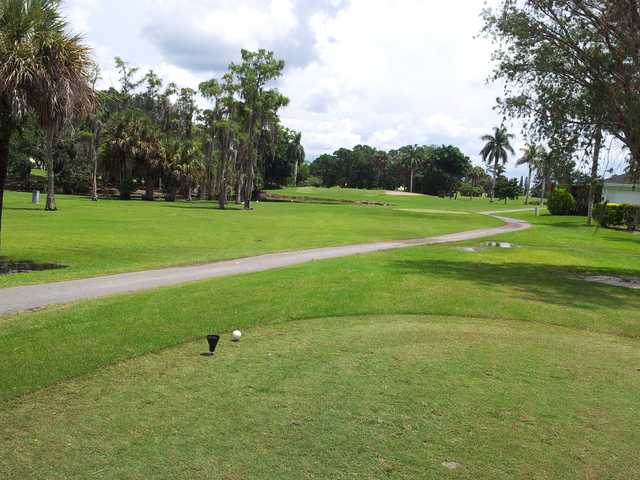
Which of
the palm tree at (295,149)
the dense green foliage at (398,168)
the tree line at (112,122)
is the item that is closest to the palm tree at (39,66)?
the tree line at (112,122)

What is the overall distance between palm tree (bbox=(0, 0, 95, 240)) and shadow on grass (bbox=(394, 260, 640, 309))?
10.7 m

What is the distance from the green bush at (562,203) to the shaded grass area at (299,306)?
168ft

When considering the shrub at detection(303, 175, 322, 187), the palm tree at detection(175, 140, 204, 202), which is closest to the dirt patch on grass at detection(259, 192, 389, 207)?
the palm tree at detection(175, 140, 204, 202)

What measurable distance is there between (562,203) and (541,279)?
56565mm

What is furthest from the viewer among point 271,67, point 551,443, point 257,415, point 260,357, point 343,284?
point 271,67

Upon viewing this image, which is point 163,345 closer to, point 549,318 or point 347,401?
point 347,401

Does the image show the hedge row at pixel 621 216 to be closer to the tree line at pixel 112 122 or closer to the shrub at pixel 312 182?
the tree line at pixel 112 122

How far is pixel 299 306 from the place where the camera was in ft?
37.2

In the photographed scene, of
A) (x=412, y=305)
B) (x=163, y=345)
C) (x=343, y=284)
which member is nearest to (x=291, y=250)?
(x=343, y=284)

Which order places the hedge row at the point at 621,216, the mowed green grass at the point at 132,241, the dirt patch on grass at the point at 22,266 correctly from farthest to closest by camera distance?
the hedge row at the point at 621,216 < the mowed green grass at the point at 132,241 < the dirt patch on grass at the point at 22,266

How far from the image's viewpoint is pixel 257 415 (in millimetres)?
5719

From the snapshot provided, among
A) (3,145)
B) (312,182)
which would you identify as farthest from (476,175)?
(3,145)

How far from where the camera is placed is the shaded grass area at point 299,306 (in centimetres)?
776

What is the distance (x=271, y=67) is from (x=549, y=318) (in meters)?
51.4
